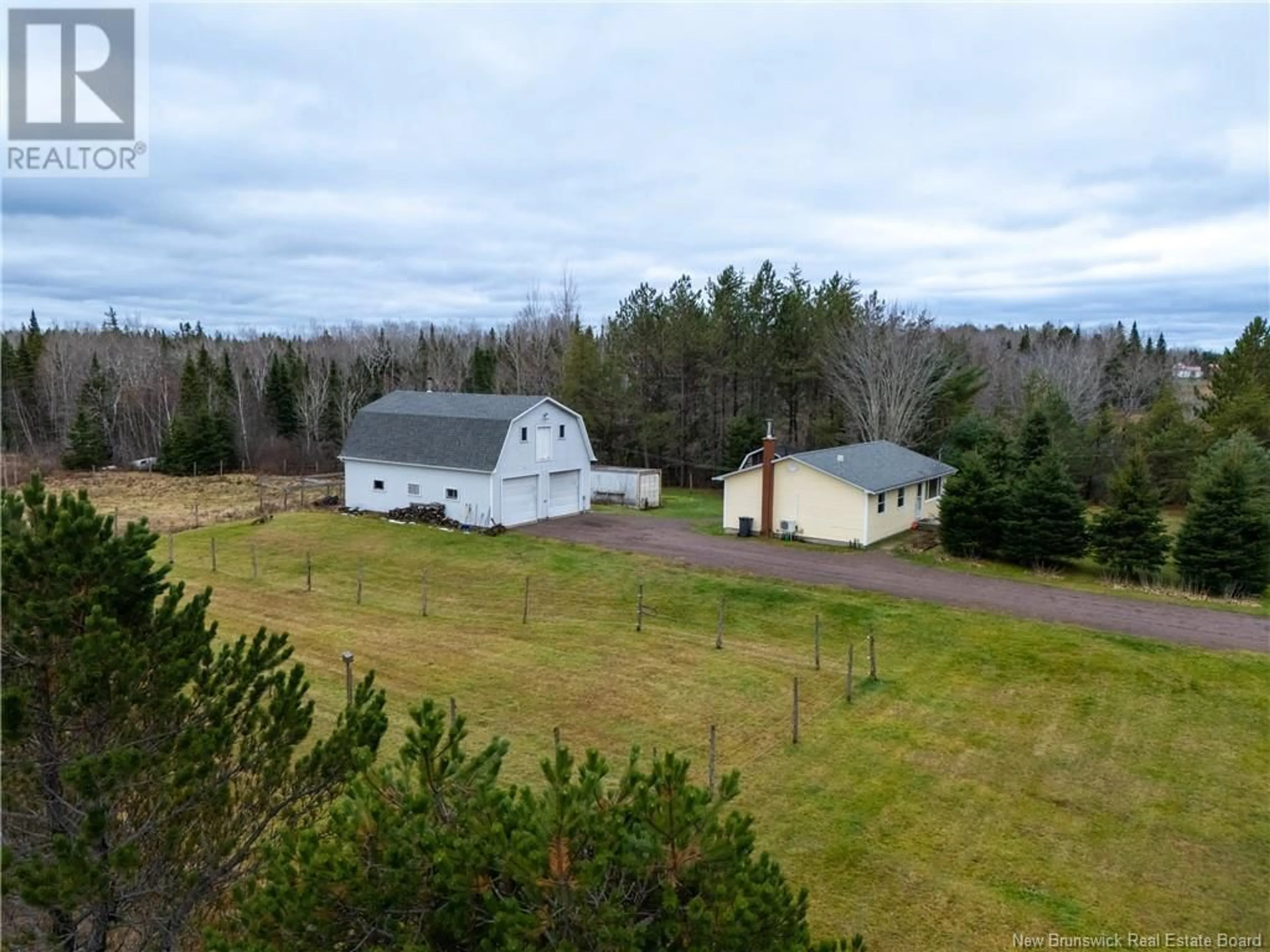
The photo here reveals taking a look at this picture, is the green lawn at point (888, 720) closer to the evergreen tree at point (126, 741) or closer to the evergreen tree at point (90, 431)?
the evergreen tree at point (126, 741)

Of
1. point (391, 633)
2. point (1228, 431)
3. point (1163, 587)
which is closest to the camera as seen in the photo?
point (391, 633)

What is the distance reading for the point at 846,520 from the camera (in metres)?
25.7

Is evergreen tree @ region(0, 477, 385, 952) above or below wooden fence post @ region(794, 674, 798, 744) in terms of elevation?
above

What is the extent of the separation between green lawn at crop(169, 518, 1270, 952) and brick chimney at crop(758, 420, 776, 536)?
212 inches

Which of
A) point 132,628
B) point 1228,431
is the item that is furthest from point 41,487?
point 1228,431

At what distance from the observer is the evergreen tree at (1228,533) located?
20.9 m

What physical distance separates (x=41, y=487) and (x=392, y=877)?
3.79 metres

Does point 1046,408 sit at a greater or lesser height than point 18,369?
lesser

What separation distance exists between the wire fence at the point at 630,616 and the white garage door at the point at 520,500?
453 cm

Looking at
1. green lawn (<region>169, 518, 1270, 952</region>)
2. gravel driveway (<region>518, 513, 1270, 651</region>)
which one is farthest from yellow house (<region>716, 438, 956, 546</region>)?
green lawn (<region>169, 518, 1270, 952</region>)

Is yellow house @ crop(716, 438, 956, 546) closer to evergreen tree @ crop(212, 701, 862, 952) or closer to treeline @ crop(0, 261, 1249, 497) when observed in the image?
treeline @ crop(0, 261, 1249, 497)

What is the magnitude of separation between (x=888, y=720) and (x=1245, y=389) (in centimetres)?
3577

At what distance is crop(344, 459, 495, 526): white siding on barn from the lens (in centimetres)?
2780

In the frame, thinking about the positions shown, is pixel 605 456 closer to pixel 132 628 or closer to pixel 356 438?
pixel 356 438
